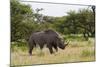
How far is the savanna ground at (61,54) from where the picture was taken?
2.45m

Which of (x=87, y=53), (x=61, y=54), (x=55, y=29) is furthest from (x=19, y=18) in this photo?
(x=87, y=53)

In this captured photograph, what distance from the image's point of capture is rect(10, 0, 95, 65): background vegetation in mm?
2434

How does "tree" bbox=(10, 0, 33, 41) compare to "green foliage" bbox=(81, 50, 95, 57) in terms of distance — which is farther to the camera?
"green foliage" bbox=(81, 50, 95, 57)

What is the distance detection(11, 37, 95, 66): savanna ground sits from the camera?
2.45 m

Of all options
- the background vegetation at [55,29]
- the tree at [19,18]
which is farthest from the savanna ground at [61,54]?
the tree at [19,18]

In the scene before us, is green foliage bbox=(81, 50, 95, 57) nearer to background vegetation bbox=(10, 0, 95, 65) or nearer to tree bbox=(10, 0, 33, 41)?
background vegetation bbox=(10, 0, 95, 65)

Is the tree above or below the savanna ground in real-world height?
above

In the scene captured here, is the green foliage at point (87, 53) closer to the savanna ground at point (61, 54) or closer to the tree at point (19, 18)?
the savanna ground at point (61, 54)

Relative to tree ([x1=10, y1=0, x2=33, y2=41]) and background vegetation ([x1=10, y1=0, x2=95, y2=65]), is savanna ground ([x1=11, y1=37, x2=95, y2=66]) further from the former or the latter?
tree ([x1=10, y1=0, x2=33, y2=41])

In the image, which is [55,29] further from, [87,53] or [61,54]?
[87,53]

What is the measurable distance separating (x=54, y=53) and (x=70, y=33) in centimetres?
32

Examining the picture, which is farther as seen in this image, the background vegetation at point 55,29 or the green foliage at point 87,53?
the green foliage at point 87,53

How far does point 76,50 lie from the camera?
2.73 metres

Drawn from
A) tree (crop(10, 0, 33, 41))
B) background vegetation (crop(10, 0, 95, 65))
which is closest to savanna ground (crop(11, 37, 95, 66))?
background vegetation (crop(10, 0, 95, 65))
